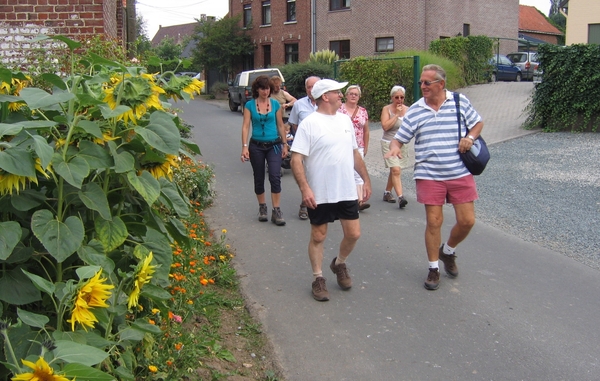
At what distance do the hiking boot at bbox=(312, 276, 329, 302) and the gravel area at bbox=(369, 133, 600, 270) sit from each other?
9.56ft

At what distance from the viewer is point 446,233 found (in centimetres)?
793

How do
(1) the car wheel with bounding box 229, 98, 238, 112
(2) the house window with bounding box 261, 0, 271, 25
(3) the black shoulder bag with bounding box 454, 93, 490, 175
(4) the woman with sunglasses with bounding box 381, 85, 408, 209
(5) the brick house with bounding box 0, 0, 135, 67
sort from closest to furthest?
1. (3) the black shoulder bag with bounding box 454, 93, 490, 175
2. (5) the brick house with bounding box 0, 0, 135, 67
3. (4) the woman with sunglasses with bounding box 381, 85, 408, 209
4. (1) the car wheel with bounding box 229, 98, 238, 112
5. (2) the house window with bounding box 261, 0, 271, 25

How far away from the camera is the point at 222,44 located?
143ft

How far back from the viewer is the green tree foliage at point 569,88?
609 inches

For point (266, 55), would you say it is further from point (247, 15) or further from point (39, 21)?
point (39, 21)

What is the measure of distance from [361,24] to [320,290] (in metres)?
32.8

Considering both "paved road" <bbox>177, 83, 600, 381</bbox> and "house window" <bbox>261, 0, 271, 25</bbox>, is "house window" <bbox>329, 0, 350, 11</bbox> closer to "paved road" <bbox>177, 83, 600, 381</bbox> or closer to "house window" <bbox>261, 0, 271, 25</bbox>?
"house window" <bbox>261, 0, 271, 25</bbox>

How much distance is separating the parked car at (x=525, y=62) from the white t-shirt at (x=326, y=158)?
111ft

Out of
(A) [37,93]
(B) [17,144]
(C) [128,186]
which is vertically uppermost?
(A) [37,93]

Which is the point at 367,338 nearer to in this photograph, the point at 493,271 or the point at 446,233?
the point at 493,271

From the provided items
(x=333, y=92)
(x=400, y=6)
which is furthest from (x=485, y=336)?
(x=400, y=6)

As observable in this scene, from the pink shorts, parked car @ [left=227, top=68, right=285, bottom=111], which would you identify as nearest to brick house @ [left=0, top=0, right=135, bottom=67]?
the pink shorts

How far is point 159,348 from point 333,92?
257cm

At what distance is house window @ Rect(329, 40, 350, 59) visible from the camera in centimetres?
3788
